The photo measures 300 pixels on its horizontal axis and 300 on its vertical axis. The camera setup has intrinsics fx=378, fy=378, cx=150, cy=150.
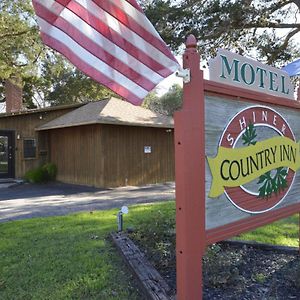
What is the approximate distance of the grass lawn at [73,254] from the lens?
3666 mm

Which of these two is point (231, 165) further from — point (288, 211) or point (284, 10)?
point (284, 10)

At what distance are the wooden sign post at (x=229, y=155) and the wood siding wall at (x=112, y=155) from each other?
1110cm

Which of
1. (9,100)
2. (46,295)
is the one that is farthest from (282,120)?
(9,100)

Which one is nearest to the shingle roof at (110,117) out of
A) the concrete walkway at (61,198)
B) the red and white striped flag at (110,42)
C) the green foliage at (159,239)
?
the concrete walkway at (61,198)

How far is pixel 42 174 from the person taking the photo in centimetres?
1662

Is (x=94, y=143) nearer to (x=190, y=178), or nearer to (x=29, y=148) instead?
(x=29, y=148)

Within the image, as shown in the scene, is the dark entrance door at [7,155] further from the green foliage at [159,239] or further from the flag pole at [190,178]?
the flag pole at [190,178]

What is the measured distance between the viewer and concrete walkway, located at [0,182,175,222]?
905 cm

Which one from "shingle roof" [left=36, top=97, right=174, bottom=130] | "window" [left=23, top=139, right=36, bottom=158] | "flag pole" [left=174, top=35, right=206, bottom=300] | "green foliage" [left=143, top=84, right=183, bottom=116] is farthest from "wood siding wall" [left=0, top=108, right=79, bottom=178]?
"green foliage" [left=143, top=84, right=183, bottom=116]

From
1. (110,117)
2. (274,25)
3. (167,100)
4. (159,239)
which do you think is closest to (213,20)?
(274,25)

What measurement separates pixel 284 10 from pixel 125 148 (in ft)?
A: 24.7

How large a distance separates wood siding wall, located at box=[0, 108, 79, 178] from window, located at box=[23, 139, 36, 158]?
14 centimetres

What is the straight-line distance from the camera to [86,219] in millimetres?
7312

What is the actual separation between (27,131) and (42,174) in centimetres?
239
